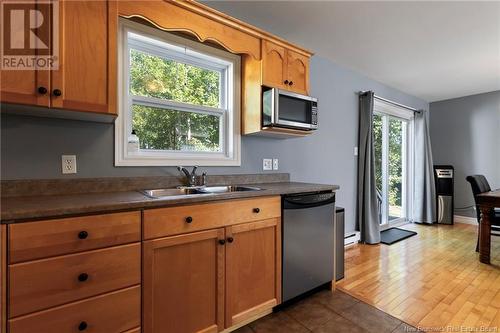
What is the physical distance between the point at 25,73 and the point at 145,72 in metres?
0.90

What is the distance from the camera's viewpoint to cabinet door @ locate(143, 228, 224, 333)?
4.43ft

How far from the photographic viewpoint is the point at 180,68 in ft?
7.27

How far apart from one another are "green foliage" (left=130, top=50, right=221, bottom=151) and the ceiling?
0.64 metres

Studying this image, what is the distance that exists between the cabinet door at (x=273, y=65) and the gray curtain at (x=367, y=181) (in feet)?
5.86

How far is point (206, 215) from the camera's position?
1529mm

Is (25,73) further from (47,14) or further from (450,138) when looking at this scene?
(450,138)

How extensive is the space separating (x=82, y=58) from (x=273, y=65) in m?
1.42

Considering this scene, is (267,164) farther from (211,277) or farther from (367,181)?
(367,181)

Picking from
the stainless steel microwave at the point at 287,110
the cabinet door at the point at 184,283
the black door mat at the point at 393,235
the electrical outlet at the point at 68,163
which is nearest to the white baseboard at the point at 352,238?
the black door mat at the point at 393,235

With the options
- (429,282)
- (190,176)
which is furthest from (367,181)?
(190,176)

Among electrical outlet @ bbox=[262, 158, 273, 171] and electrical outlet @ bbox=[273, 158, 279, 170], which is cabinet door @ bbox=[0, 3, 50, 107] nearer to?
electrical outlet @ bbox=[262, 158, 273, 171]

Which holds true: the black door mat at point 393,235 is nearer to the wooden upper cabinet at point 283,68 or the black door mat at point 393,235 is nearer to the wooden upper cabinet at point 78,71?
the wooden upper cabinet at point 283,68

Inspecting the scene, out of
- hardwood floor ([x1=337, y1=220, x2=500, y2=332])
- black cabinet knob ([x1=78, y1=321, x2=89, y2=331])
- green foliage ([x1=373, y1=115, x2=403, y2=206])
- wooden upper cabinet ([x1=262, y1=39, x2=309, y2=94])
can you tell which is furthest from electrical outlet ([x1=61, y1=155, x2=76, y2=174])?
green foliage ([x1=373, y1=115, x2=403, y2=206])

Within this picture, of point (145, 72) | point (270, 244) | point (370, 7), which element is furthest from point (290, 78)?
point (270, 244)
